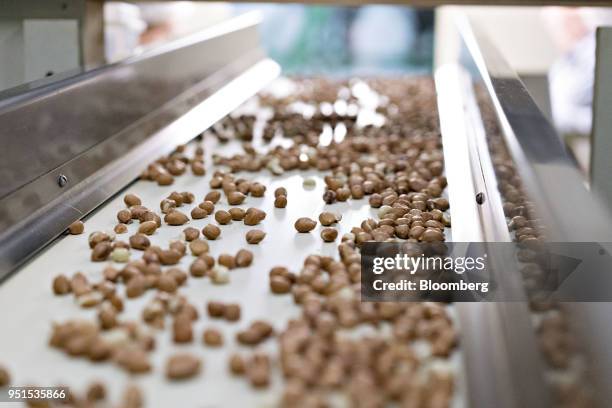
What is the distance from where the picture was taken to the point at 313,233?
3.75 ft

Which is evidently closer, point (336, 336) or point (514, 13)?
point (336, 336)

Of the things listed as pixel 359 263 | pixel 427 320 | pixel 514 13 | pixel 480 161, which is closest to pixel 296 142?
pixel 480 161

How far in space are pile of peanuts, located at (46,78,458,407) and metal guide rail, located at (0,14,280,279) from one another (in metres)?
0.07

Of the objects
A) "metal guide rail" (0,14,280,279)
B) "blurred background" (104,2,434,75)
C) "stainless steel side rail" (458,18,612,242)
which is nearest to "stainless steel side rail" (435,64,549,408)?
"stainless steel side rail" (458,18,612,242)

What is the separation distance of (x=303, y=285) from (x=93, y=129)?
28.2 inches

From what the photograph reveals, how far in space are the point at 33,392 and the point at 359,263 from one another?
45 centimetres

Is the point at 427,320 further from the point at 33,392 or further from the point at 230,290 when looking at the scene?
the point at 33,392

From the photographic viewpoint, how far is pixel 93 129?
4.63 feet

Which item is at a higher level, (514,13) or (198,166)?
(514,13)

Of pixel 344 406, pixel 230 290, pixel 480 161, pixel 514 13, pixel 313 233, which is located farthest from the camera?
pixel 514 13

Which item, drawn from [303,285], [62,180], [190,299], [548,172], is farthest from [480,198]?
[62,180]

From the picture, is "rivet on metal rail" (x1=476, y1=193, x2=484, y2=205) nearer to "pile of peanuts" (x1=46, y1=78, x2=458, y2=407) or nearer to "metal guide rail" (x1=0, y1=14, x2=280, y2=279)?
"pile of peanuts" (x1=46, y1=78, x2=458, y2=407)

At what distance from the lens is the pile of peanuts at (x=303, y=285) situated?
2.27 ft

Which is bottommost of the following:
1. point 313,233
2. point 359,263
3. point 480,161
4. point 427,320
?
point 427,320
